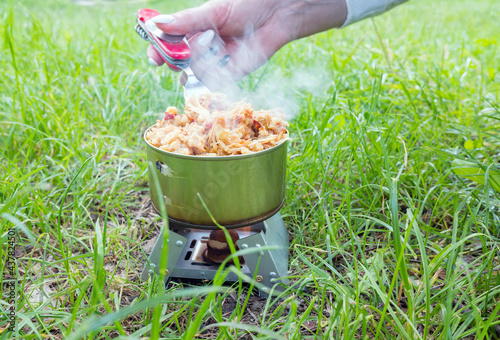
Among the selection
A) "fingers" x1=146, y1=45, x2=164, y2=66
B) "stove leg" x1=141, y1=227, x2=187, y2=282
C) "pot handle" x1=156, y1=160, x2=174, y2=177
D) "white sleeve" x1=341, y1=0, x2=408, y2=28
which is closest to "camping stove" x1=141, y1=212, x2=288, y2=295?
"stove leg" x1=141, y1=227, x2=187, y2=282

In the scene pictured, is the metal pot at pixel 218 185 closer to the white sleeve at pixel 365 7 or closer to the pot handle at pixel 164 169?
the pot handle at pixel 164 169

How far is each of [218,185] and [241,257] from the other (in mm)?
451

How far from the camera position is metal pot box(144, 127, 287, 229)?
1228 mm

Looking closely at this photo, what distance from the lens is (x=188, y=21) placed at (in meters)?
1.84

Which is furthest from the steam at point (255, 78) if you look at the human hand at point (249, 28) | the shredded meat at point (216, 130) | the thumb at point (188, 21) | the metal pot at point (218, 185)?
the metal pot at point (218, 185)

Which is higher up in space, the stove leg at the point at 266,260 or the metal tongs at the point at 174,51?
the metal tongs at the point at 174,51

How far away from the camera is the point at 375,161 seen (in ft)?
5.73

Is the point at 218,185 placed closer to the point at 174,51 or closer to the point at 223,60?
the point at 174,51

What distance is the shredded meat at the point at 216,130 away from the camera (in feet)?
4.22

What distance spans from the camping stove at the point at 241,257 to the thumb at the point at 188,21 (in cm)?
86

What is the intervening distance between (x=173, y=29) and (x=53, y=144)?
89 cm

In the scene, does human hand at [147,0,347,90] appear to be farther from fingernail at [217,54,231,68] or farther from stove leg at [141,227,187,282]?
stove leg at [141,227,187,282]

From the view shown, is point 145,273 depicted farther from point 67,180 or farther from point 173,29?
point 173,29

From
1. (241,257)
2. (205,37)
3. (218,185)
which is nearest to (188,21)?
(205,37)
